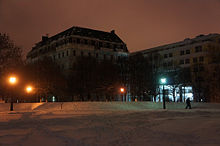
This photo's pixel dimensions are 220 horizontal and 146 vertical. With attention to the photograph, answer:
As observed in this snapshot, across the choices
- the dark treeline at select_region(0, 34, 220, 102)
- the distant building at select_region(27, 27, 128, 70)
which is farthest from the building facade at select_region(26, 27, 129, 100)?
the dark treeline at select_region(0, 34, 220, 102)

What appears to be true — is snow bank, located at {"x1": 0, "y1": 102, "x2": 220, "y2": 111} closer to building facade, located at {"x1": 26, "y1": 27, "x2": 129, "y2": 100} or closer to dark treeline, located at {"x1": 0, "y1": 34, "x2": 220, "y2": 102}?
dark treeline, located at {"x1": 0, "y1": 34, "x2": 220, "y2": 102}

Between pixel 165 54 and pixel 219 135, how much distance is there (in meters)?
66.5

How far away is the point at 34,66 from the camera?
52.2 meters

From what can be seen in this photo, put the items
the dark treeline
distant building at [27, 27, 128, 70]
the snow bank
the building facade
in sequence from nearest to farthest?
the snow bank
the dark treeline
the building facade
distant building at [27, 27, 128, 70]

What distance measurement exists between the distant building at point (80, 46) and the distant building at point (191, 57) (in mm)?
13105

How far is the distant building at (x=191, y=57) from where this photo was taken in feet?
194

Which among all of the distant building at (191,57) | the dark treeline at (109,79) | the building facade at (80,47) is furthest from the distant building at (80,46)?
the dark treeline at (109,79)

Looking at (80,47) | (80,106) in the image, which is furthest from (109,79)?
(80,47)

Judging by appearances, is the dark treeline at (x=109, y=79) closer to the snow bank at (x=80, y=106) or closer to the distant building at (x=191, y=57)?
the distant building at (x=191, y=57)

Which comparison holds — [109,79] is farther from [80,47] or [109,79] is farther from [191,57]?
[191,57]

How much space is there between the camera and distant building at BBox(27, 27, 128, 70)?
7281cm

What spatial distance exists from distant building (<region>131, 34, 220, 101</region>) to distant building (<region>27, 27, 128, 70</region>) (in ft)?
43.0

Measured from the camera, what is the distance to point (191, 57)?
6875 centimetres

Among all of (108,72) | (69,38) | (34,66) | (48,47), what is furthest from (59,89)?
(48,47)
